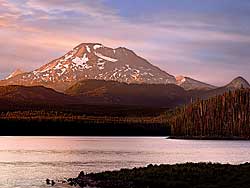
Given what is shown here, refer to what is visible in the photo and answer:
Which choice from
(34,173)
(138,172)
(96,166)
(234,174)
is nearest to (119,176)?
(138,172)

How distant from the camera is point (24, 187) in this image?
5994cm

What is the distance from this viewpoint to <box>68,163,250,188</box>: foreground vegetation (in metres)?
52.7

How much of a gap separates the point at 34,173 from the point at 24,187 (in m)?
15.3

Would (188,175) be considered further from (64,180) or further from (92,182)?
(64,180)

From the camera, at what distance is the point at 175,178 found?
2202 inches

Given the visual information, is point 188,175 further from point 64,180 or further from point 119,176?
point 64,180

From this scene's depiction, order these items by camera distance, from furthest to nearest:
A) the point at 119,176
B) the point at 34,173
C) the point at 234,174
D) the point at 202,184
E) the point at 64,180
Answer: the point at 34,173, the point at 64,180, the point at 119,176, the point at 234,174, the point at 202,184

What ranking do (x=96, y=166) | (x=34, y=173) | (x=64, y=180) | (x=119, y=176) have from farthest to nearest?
(x=96, y=166), (x=34, y=173), (x=64, y=180), (x=119, y=176)

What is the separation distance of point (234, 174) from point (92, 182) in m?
13.0

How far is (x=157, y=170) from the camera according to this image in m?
61.4

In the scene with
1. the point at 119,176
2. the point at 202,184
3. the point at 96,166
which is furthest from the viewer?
the point at 96,166

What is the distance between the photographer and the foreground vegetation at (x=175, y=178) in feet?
173

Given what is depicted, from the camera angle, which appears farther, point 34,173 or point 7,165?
point 7,165

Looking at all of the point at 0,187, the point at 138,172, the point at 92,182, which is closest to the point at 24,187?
the point at 0,187
